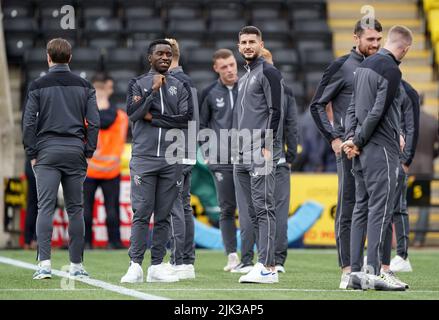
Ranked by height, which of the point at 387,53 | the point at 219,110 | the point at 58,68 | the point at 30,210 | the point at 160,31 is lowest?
the point at 30,210

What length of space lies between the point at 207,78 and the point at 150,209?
1015cm

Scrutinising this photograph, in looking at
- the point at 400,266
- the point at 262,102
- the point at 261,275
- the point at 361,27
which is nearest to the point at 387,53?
the point at 361,27

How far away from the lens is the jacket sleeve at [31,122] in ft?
30.1

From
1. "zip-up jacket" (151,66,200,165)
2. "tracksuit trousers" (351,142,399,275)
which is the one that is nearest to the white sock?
"zip-up jacket" (151,66,200,165)

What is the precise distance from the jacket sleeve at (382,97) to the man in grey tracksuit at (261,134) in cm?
93

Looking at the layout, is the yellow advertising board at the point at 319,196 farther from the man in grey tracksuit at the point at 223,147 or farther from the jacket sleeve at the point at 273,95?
the jacket sleeve at the point at 273,95

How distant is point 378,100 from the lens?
317 inches

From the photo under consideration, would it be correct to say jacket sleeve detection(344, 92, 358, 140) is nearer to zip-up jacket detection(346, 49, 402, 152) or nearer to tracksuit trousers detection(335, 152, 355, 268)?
zip-up jacket detection(346, 49, 402, 152)

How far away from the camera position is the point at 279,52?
1952 centimetres

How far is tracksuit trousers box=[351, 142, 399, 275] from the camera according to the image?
8.10 m

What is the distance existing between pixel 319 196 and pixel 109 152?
283 cm

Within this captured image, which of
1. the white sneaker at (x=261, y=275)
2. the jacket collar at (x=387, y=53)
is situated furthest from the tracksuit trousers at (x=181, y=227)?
the jacket collar at (x=387, y=53)

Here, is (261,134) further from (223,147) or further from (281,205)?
(223,147)
